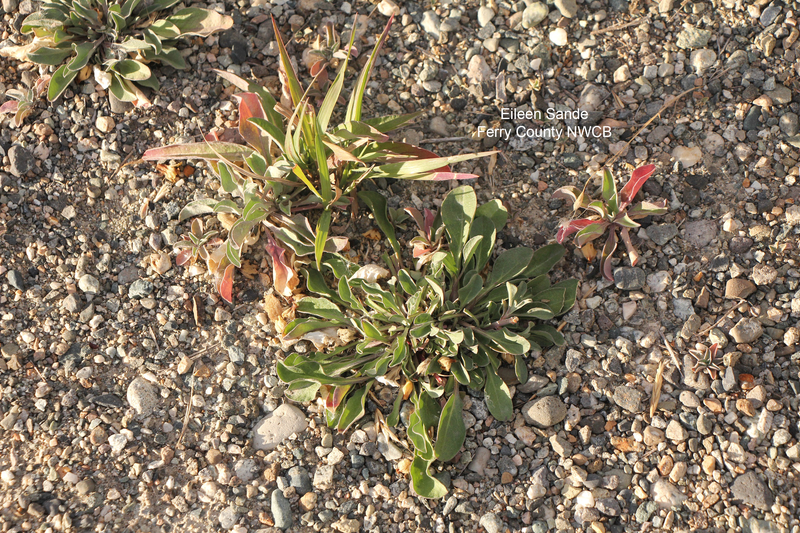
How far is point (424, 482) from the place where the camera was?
251 cm

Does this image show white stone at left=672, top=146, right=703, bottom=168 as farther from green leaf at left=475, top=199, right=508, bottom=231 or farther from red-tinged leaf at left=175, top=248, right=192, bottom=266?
red-tinged leaf at left=175, top=248, right=192, bottom=266

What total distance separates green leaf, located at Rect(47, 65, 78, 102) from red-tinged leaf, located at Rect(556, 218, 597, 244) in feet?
7.82

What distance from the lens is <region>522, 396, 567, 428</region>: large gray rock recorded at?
2.62 m

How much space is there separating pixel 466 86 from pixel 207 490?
220cm

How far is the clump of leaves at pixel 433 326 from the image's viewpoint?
2.57 m

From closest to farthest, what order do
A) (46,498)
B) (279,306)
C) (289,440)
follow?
(46,498)
(289,440)
(279,306)

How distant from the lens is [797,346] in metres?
2.61

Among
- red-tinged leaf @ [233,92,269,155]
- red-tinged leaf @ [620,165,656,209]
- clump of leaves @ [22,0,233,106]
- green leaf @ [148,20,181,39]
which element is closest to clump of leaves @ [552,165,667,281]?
red-tinged leaf @ [620,165,656,209]

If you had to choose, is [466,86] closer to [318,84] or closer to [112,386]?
[318,84]

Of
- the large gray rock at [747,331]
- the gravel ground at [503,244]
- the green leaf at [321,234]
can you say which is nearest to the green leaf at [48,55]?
the gravel ground at [503,244]

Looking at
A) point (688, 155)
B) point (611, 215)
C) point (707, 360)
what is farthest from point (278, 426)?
point (688, 155)

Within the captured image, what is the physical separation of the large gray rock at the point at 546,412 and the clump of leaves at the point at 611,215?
608mm

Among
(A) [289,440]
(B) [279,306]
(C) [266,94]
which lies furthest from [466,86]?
(A) [289,440]

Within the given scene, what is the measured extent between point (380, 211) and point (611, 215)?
103 cm
